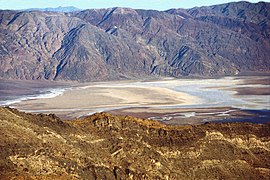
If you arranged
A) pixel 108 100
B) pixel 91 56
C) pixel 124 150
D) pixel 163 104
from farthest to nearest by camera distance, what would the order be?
pixel 91 56, pixel 108 100, pixel 163 104, pixel 124 150

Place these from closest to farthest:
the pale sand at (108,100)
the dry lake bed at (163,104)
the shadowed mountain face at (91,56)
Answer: the dry lake bed at (163,104), the pale sand at (108,100), the shadowed mountain face at (91,56)

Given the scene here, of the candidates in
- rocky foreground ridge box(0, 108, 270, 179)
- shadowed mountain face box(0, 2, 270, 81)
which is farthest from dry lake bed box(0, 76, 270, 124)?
shadowed mountain face box(0, 2, 270, 81)

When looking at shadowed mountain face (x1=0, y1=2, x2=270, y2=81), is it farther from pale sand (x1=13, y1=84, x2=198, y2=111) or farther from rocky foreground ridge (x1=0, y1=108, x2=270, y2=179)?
rocky foreground ridge (x1=0, y1=108, x2=270, y2=179)

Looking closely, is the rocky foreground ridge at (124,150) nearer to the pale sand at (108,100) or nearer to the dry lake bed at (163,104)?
the dry lake bed at (163,104)

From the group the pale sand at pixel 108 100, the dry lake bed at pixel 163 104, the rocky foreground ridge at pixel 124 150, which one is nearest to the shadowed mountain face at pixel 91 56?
the dry lake bed at pixel 163 104

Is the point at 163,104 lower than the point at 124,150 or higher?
lower

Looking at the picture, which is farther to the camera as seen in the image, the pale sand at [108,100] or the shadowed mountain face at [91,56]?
the shadowed mountain face at [91,56]

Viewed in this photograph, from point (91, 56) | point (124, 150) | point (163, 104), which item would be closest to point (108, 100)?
point (163, 104)

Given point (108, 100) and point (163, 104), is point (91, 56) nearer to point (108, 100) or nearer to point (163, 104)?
point (108, 100)

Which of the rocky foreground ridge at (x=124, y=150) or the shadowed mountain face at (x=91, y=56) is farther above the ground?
the rocky foreground ridge at (x=124, y=150)

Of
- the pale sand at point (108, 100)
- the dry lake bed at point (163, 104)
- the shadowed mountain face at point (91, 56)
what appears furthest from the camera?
the shadowed mountain face at point (91, 56)
